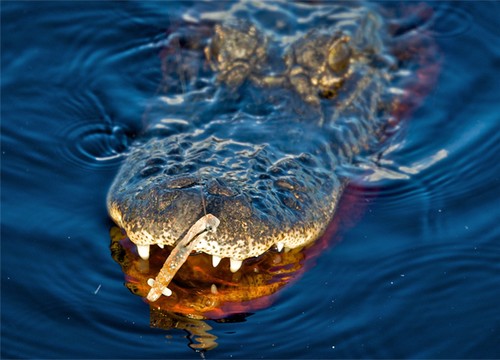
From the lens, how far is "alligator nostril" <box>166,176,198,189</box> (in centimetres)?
496

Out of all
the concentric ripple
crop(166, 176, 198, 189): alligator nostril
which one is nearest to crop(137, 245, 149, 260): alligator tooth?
crop(166, 176, 198, 189): alligator nostril

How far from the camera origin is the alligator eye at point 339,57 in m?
7.07

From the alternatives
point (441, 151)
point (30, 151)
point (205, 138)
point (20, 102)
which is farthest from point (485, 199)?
point (20, 102)

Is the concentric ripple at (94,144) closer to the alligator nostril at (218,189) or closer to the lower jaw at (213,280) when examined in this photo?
the lower jaw at (213,280)

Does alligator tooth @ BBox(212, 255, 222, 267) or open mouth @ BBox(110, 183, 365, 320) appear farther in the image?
open mouth @ BBox(110, 183, 365, 320)

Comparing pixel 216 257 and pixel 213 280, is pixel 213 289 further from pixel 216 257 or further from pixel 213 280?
pixel 216 257

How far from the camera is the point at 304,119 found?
6.27 m

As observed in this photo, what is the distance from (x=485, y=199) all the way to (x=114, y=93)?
135 inches

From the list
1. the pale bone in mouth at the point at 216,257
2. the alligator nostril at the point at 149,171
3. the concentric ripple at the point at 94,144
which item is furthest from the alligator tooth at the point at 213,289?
the concentric ripple at the point at 94,144

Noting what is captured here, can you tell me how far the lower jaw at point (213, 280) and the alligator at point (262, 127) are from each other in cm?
9

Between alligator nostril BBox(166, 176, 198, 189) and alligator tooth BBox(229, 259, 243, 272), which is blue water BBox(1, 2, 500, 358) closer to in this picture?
alligator tooth BBox(229, 259, 243, 272)

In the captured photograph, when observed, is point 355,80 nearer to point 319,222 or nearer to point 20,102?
point 319,222

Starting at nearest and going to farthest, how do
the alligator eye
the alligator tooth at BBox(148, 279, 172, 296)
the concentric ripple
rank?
the alligator tooth at BBox(148, 279, 172, 296) → the concentric ripple → the alligator eye

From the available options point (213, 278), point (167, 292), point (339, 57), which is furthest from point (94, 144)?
point (339, 57)
